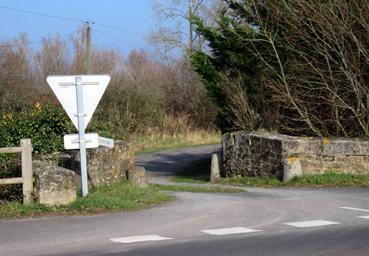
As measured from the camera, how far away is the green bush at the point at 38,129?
15.4m

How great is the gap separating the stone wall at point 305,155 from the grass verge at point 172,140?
800 inches

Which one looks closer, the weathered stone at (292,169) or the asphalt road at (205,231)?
the asphalt road at (205,231)

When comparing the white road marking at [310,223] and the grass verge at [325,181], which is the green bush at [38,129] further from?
the white road marking at [310,223]

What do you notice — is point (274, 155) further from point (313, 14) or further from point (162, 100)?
point (162, 100)

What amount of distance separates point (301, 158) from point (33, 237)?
12156 millimetres

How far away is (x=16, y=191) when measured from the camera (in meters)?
12.5

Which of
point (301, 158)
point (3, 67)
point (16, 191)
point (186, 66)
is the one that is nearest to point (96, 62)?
point (186, 66)

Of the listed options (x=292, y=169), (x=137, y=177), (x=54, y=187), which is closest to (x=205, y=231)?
(x=54, y=187)

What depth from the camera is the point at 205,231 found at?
9.66 metres

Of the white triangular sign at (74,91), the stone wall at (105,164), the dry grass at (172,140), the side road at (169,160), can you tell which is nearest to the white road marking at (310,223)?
the white triangular sign at (74,91)

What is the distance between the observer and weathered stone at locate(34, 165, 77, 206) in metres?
11.7

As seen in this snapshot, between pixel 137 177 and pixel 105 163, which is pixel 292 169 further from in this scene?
pixel 105 163

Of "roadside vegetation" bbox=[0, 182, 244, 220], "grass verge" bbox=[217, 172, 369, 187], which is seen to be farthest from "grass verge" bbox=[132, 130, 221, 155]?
"roadside vegetation" bbox=[0, 182, 244, 220]

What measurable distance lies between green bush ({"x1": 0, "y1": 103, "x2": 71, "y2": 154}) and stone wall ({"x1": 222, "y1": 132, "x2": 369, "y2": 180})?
705 centimetres
